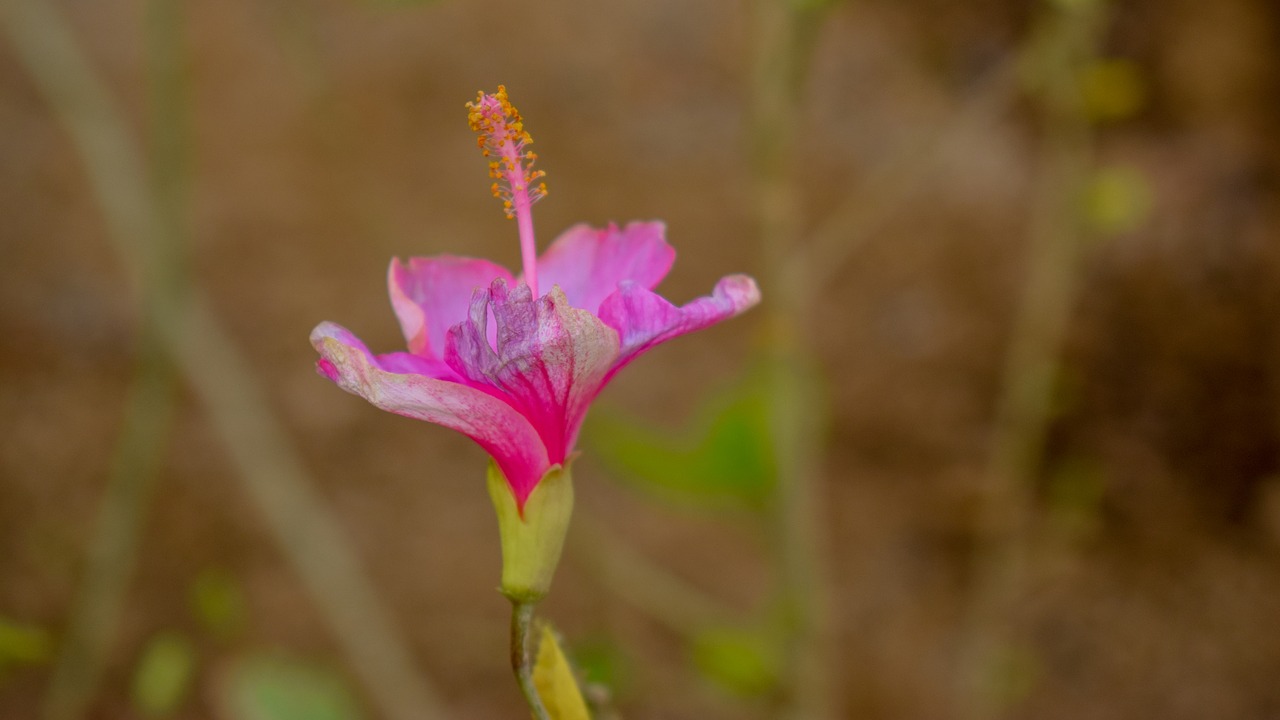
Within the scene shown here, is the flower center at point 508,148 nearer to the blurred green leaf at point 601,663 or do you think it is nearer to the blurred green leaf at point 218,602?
the blurred green leaf at point 601,663

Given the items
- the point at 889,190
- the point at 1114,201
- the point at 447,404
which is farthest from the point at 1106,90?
the point at 447,404

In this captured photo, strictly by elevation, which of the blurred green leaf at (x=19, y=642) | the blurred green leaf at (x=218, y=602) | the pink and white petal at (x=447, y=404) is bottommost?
the blurred green leaf at (x=218, y=602)

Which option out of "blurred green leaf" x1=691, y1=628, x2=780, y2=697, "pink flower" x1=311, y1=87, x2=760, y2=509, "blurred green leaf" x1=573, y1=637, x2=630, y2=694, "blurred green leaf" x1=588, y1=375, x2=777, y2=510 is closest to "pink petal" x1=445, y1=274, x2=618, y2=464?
"pink flower" x1=311, y1=87, x2=760, y2=509

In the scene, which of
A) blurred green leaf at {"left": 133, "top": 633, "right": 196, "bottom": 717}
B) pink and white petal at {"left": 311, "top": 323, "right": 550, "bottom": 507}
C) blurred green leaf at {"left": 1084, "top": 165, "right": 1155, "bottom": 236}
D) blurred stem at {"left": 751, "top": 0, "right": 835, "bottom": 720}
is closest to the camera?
pink and white petal at {"left": 311, "top": 323, "right": 550, "bottom": 507}

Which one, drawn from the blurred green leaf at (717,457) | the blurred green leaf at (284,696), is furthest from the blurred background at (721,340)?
the blurred green leaf at (284,696)

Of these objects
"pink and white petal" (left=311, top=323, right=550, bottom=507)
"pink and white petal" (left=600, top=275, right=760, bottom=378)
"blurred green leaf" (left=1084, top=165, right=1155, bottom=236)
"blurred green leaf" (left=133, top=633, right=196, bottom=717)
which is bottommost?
"blurred green leaf" (left=133, top=633, right=196, bottom=717)

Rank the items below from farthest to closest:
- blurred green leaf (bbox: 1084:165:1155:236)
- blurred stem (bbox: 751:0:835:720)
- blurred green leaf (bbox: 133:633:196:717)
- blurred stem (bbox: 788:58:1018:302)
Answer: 1. blurred stem (bbox: 788:58:1018:302)
2. blurred green leaf (bbox: 1084:165:1155:236)
3. blurred green leaf (bbox: 133:633:196:717)
4. blurred stem (bbox: 751:0:835:720)

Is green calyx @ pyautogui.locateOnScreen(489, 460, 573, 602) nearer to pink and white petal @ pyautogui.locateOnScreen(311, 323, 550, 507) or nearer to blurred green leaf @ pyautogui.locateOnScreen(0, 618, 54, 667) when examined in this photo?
pink and white petal @ pyautogui.locateOnScreen(311, 323, 550, 507)

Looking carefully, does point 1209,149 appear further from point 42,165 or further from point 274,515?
point 42,165

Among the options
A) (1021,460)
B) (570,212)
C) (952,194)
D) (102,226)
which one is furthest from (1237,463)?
(102,226)
